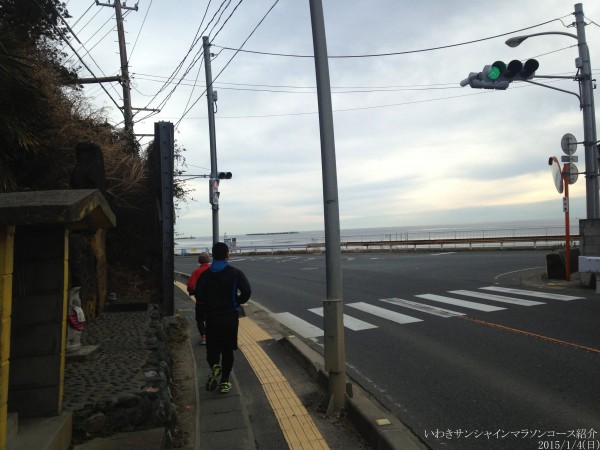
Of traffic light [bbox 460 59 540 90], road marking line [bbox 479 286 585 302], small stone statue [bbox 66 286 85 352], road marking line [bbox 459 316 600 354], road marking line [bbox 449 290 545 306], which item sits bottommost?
road marking line [bbox 459 316 600 354]

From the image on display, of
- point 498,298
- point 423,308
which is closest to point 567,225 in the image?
point 498,298

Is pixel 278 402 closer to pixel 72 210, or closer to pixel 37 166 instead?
pixel 72 210

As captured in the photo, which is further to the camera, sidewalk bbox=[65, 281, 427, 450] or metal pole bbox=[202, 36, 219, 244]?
metal pole bbox=[202, 36, 219, 244]

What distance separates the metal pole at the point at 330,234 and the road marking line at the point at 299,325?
13.9 feet

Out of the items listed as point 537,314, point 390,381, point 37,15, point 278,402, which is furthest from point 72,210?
point 37,15

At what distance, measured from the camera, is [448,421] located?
481 cm

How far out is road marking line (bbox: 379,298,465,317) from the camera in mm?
10591

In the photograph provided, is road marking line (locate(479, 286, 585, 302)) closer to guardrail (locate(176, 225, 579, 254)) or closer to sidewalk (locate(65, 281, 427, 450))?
sidewalk (locate(65, 281, 427, 450))

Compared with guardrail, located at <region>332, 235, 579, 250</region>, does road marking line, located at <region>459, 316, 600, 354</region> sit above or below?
below

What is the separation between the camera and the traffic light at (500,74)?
11.3 m

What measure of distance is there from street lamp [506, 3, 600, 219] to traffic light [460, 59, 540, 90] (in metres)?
4.31

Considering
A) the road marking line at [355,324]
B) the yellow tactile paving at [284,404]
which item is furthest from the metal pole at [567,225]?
the yellow tactile paving at [284,404]

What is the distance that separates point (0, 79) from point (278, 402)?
511cm

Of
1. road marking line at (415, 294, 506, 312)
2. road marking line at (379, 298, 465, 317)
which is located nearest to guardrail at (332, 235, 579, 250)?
road marking line at (415, 294, 506, 312)
